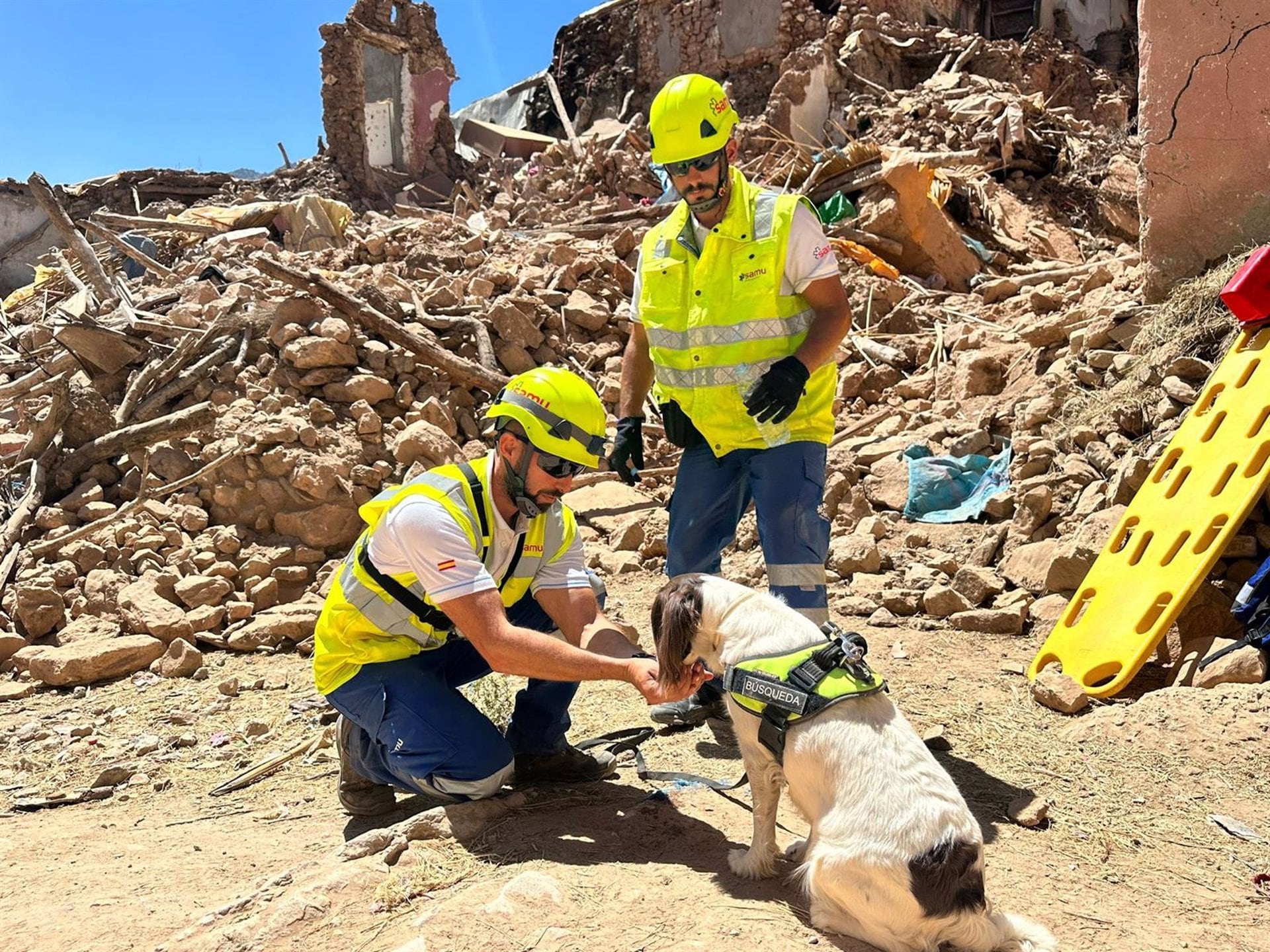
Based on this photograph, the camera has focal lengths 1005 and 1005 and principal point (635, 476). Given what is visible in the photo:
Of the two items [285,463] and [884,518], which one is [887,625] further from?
[285,463]

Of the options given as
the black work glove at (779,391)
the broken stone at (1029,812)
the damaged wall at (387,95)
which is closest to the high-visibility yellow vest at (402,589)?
the black work glove at (779,391)

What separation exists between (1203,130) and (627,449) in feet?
14.3

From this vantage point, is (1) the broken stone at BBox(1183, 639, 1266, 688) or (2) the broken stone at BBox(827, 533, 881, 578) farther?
(2) the broken stone at BBox(827, 533, 881, 578)

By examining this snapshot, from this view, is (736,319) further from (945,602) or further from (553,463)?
(945,602)

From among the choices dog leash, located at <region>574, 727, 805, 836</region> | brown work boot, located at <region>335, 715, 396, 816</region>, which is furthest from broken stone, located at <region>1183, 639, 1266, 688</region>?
brown work boot, located at <region>335, 715, 396, 816</region>

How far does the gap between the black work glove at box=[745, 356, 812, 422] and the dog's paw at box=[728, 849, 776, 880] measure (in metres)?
1.49

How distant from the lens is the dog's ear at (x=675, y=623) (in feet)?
8.95

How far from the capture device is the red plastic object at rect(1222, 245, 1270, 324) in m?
5.00

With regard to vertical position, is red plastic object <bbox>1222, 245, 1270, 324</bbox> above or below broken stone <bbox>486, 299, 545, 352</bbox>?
below

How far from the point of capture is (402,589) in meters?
3.36

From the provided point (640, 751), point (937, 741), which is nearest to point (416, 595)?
point (640, 751)

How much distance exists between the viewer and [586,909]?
8.45 feet

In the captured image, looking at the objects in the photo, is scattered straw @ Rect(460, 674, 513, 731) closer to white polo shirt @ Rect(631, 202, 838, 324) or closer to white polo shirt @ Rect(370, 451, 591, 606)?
white polo shirt @ Rect(370, 451, 591, 606)

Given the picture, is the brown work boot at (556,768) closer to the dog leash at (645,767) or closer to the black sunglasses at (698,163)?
the dog leash at (645,767)
